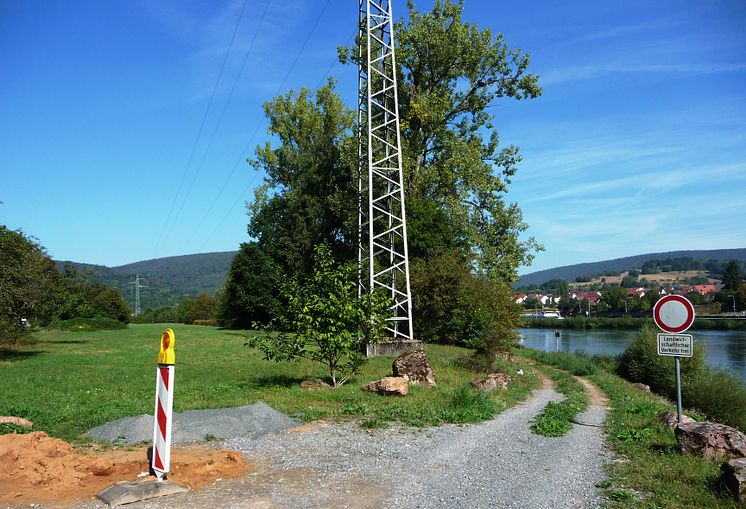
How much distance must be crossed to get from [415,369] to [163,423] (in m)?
8.90

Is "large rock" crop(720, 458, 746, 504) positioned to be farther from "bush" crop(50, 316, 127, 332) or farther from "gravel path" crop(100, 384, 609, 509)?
"bush" crop(50, 316, 127, 332)

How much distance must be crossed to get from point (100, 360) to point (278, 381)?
10.6 meters

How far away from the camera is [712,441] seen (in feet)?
24.2

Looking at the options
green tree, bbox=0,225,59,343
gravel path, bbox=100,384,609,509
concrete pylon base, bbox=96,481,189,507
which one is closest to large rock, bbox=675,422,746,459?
gravel path, bbox=100,384,609,509

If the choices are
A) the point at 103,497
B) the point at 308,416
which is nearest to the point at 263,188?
the point at 308,416

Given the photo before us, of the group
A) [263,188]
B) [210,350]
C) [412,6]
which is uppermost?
[412,6]

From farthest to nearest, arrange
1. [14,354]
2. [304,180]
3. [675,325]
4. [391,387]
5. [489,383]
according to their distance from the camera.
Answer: [304,180] < [14,354] < [489,383] < [391,387] < [675,325]

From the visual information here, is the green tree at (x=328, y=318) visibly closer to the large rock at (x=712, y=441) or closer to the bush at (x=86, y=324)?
the large rock at (x=712, y=441)

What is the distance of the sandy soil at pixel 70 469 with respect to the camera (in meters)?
5.86

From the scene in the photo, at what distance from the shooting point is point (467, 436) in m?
9.01

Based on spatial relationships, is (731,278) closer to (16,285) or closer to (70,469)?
(16,285)

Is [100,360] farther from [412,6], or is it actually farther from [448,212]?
[412,6]

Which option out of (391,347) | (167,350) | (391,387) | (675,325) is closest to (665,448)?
(675,325)

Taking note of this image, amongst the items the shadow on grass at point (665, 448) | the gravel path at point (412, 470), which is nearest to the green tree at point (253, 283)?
the gravel path at point (412, 470)
